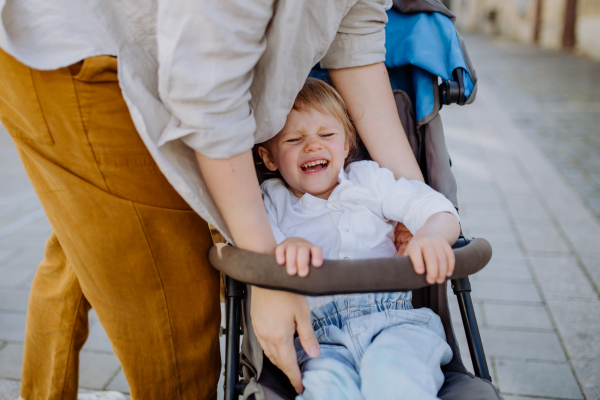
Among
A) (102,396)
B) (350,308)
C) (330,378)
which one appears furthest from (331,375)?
(102,396)

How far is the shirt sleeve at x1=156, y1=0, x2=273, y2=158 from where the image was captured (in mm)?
865

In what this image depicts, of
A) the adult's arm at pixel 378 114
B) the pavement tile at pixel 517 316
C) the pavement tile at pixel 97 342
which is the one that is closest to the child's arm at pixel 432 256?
the adult's arm at pixel 378 114

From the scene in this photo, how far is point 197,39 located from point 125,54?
24cm

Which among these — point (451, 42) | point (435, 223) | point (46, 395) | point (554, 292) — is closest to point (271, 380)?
point (435, 223)

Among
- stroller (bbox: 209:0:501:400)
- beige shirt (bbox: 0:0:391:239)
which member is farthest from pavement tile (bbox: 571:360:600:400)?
beige shirt (bbox: 0:0:391:239)

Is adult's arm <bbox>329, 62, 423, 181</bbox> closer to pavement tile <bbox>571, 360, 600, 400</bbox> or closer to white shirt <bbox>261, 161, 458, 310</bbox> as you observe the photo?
white shirt <bbox>261, 161, 458, 310</bbox>

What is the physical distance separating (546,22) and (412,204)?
56.4ft

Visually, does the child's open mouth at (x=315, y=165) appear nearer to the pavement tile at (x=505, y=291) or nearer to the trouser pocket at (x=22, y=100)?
the trouser pocket at (x=22, y=100)

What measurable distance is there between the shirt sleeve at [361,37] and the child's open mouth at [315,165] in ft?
1.00

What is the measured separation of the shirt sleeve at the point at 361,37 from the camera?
1.45 m

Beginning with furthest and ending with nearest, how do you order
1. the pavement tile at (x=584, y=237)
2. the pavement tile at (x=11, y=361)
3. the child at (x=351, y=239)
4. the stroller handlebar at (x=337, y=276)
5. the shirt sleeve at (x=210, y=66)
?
the pavement tile at (x=584, y=237)
the pavement tile at (x=11, y=361)
the child at (x=351, y=239)
the stroller handlebar at (x=337, y=276)
the shirt sleeve at (x=210, y=66)

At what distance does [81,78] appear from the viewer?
1.01 metres

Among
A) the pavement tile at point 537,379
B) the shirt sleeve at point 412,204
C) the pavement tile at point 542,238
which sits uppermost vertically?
the shirt sleeve at point 412,204

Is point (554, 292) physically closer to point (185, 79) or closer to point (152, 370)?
point (152, 370)
